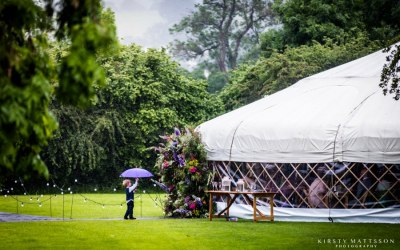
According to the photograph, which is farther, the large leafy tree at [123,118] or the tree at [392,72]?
the large leafy tree at [123,118]

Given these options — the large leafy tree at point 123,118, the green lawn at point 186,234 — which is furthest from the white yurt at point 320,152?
the large leafy tree at point 123,118

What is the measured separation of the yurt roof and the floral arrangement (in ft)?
1.60

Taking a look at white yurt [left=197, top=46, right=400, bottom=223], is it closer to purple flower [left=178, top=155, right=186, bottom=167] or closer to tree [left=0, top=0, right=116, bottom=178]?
purple flower [left=178, top=155, right=186, bottom=167]

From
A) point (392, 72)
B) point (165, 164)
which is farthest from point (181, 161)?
point (392, 72)

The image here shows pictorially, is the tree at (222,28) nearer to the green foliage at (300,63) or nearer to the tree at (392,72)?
the green foliage at (300,63)

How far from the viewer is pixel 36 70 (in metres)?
4.85

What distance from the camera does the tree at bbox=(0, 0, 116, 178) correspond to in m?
4.53

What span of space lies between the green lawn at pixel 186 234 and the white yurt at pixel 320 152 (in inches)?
27.4

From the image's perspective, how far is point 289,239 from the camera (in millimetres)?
10836

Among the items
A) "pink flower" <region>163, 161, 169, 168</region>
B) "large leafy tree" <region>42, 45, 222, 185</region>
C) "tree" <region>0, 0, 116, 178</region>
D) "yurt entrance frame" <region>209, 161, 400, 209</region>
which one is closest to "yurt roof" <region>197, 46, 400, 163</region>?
"yurt entrance frame" <region>209, 161, 400, 209</region>

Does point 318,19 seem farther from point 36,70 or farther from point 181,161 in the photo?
point 36,70

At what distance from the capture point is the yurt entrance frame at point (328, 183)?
13344 mm

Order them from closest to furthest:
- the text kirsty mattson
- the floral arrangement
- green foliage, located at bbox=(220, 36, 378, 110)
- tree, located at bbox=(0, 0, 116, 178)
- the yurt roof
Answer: tree, located at bbox=(0, 0, 116, 178)
the text kirsty mattson
the yurt roof
the floral arrangement
green foliage, located at bbox=(220, 36, 378, 110)

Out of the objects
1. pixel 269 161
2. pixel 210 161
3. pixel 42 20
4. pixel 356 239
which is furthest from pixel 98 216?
pixel 42 20
